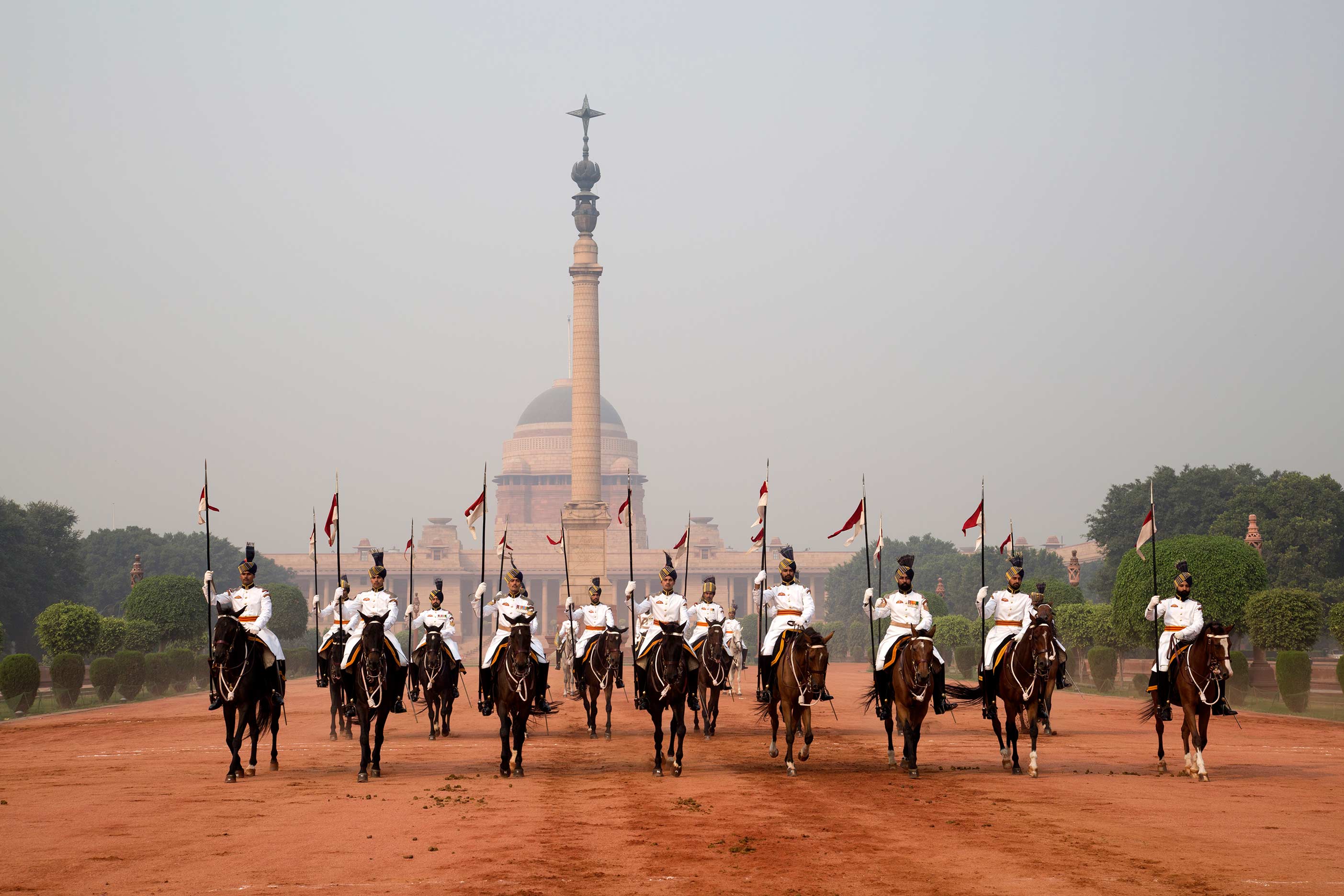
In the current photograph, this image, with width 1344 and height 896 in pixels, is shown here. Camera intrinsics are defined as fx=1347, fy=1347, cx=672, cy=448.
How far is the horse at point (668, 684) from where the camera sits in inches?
728

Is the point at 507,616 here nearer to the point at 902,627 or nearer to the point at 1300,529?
the point at 902,627

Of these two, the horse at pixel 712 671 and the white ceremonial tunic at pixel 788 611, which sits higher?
the white ceremonial tunic at pixel 788 611

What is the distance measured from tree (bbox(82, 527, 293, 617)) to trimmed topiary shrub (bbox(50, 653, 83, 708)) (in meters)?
56.6

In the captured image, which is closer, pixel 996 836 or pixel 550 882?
pixel 550 882

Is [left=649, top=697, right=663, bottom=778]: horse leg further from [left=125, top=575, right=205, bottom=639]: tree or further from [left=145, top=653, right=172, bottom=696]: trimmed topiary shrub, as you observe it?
[left=125, top=575, right=205, bottom=639]: tree

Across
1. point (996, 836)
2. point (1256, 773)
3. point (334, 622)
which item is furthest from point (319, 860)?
point (1256, 773)

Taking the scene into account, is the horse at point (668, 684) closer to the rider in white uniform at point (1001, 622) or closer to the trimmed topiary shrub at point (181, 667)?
the rider in white uniform at point (1001, 622)

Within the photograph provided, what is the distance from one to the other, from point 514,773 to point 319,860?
6.74 metres

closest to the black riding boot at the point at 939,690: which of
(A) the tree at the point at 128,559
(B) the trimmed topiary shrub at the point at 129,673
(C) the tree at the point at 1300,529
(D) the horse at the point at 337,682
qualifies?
(D) the horse at the point at 337,682

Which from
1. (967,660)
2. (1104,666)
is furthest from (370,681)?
(967,660)

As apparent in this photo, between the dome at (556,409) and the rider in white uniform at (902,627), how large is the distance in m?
162

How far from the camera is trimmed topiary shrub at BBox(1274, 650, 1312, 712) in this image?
112 feet

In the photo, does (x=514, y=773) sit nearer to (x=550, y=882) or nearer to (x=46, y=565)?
(x=550, y=882)

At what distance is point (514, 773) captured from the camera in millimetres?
19281
